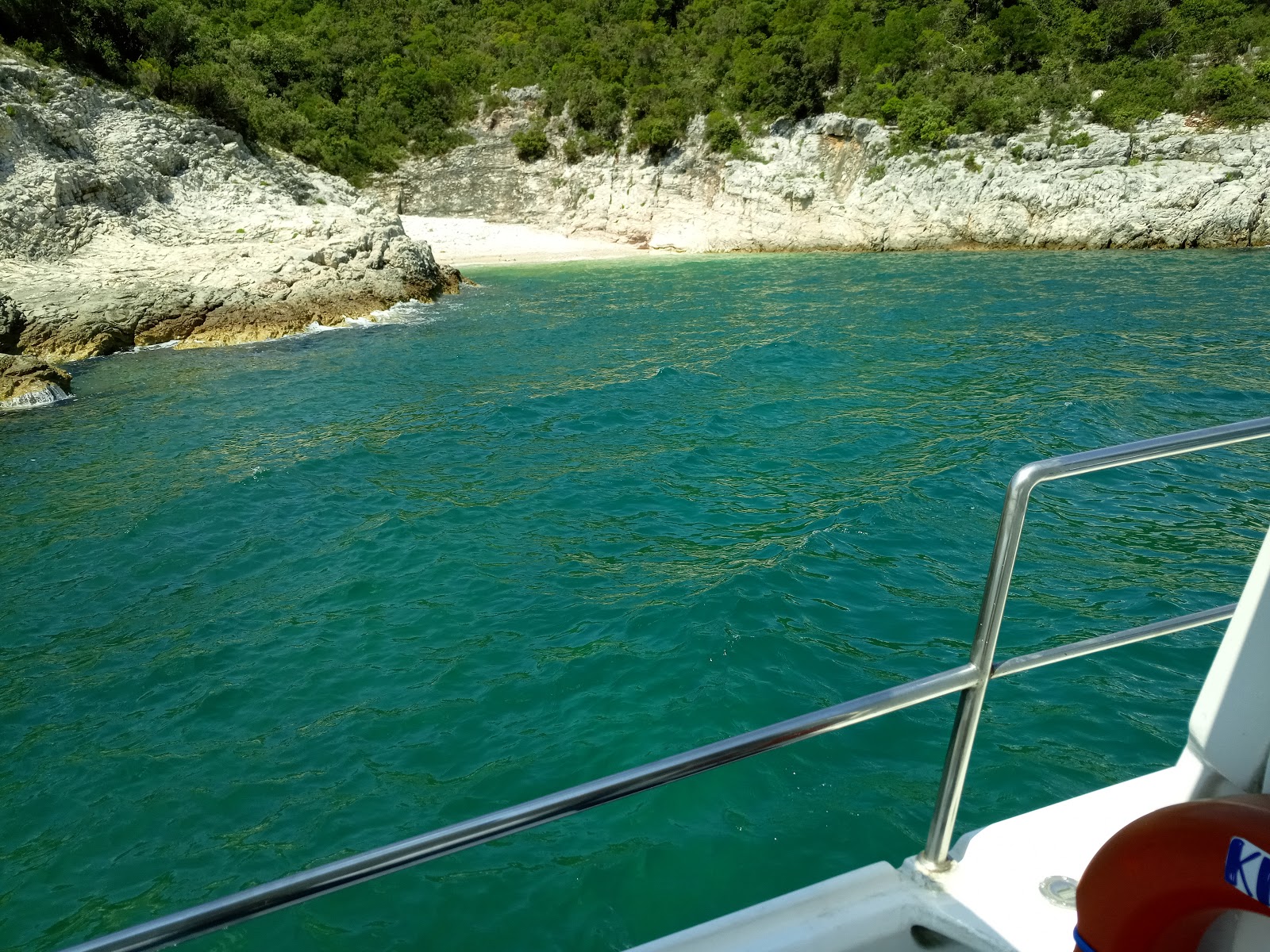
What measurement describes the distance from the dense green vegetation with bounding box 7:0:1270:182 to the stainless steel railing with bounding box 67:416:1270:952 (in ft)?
88.8

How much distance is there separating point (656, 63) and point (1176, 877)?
1823 inches

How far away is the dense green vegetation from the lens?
84.1 ft

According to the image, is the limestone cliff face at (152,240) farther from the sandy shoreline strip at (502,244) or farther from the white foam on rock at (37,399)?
the sandy shoreline strip at (502,244)

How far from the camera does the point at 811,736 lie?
1524mm

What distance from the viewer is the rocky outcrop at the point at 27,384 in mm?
12547

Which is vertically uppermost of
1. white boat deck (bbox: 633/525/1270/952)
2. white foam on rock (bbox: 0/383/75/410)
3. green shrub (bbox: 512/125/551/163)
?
green shrub (bbox: 512/125/551/163)

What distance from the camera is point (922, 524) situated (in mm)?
6996

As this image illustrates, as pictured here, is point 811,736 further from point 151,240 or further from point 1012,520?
point 151,240

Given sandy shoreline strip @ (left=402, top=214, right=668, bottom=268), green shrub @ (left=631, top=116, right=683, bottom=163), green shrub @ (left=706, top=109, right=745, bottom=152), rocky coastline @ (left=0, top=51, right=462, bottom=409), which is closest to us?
rocky coastline @ (left=0, top=51, right=462, bottom=409)

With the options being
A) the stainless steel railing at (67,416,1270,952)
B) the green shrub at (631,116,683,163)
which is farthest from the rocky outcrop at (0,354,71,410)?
the green shrub at (631,116,683,163)

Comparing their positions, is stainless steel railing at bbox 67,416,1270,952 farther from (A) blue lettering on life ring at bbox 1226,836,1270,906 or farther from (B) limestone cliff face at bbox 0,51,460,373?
(B) limestone cliff face at bbox 0,51,460,373

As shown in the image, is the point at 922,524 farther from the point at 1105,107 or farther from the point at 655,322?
the point at 1105,107

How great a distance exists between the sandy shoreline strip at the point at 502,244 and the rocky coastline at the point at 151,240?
12675 millimetres

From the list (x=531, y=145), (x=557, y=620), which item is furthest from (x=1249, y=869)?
(x=531, y=145)
